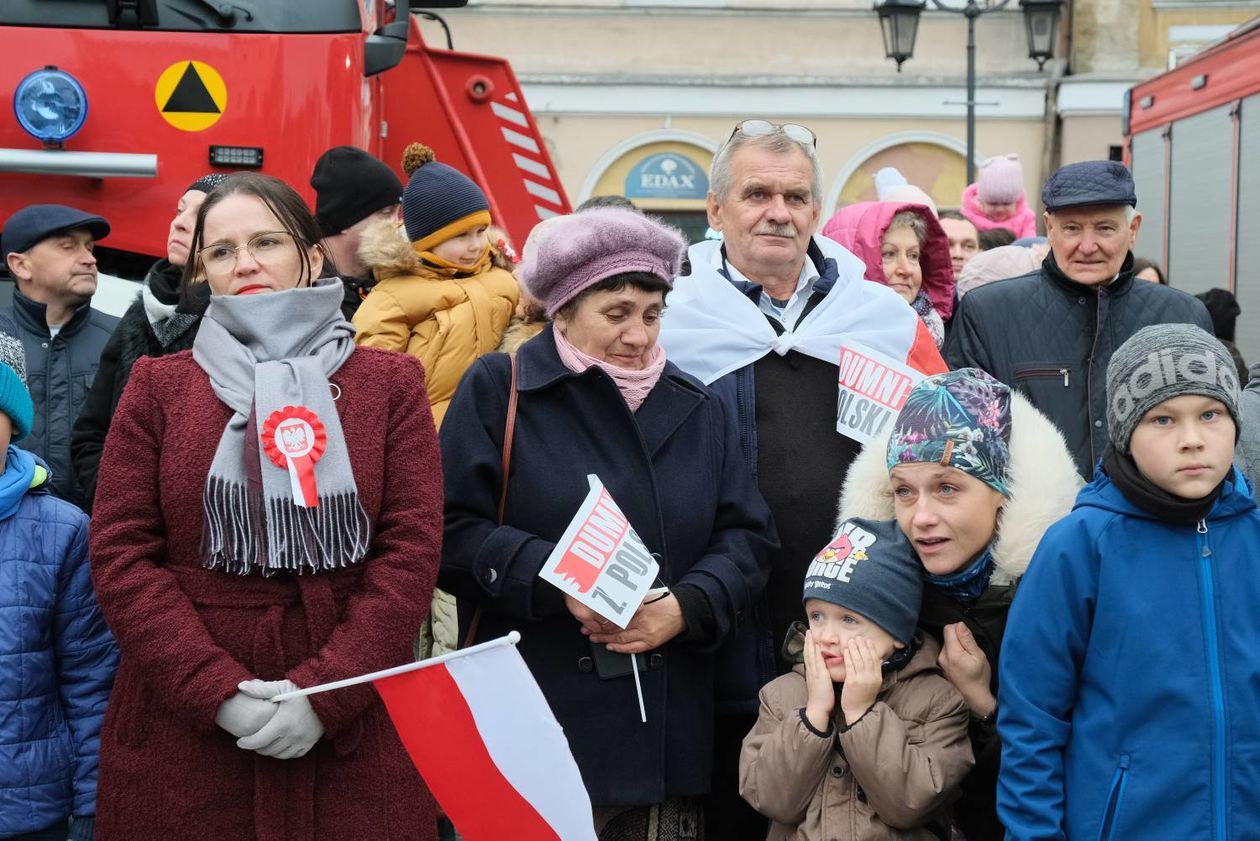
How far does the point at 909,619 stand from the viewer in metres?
3.38

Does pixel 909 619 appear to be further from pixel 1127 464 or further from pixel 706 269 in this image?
pixel 706 269

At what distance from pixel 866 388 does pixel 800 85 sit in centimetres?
1531

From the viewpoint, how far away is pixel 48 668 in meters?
3.43

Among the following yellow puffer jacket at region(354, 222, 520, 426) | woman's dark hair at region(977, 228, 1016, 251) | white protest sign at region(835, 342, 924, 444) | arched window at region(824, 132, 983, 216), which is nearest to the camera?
white protest sign at region(835, 342, 924, 444)

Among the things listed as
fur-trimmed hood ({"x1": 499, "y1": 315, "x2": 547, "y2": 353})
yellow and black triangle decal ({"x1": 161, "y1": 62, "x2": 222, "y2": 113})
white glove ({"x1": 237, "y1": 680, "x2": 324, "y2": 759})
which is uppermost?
yellow and black triangle decal ({"x1": 161, "y1": 62, "x2": 222, "y2": 113})

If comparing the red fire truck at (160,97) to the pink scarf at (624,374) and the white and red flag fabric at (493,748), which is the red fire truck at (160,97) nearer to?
the pink scarf at (624,374)

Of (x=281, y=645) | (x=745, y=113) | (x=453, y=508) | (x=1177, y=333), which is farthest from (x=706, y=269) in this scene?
(x=745, y=113)

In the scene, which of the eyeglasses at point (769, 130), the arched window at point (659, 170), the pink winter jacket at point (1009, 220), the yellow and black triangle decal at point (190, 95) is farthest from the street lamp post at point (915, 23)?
the eyeglasses at point (769, 130)

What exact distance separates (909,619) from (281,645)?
133cm

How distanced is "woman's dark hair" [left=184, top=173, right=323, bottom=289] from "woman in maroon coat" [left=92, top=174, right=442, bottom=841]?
0.56ft

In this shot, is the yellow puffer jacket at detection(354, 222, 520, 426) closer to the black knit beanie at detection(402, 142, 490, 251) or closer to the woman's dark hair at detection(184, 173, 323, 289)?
the black knit beanie at detection(402, 142, 490, 251)

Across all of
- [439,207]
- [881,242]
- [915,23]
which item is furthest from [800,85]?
[439,207]

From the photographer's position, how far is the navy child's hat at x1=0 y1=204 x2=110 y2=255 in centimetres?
474

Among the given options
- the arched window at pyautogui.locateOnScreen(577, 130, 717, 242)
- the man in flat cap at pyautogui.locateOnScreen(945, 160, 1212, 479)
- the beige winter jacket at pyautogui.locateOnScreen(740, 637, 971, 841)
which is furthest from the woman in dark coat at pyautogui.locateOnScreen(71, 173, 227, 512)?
the arched window at pyautogui.locateOnScreen(577, 130, 717, 242)
